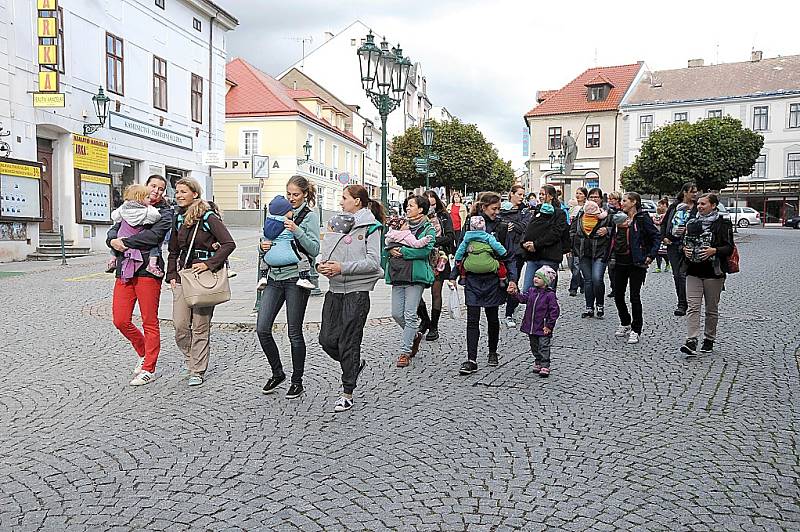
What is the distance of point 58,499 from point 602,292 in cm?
806

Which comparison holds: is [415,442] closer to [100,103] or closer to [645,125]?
[100,103]

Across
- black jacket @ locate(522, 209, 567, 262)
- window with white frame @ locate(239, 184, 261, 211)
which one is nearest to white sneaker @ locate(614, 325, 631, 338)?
black jacket @ locate(522, 209, 567, 262)

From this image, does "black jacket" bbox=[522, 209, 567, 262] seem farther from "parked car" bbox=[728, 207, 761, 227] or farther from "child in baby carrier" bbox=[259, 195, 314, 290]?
"parked car" bbox=[728, 207, 761, 227]

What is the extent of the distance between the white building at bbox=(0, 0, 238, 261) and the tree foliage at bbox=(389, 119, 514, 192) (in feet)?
70.8

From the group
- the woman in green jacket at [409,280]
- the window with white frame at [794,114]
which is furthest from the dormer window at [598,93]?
the woman in green jacket at [409,280]

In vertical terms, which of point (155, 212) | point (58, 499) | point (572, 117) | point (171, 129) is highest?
point (572, 117)

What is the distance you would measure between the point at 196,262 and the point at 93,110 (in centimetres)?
1875

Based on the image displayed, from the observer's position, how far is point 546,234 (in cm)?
931

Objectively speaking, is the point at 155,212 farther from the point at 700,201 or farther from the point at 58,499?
the point at 700,201

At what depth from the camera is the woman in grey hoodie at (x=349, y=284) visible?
6.00m

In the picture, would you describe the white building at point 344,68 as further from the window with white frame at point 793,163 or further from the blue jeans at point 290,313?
the blue jeans at point 290,313

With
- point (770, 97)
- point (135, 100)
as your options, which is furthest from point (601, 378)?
point (770, 97)

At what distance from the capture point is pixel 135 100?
84.8ft

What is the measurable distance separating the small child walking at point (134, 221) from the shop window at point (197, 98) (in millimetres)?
24946
